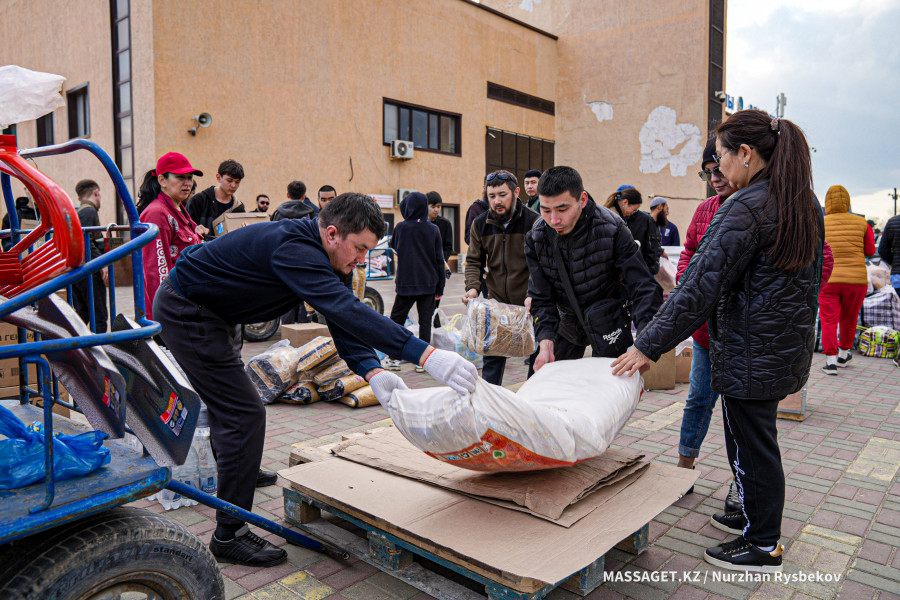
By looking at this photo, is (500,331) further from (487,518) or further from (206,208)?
(206,208)

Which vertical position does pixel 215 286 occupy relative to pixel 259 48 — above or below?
below

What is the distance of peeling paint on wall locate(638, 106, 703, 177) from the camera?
23.6 meters

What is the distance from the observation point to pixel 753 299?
2.54 m

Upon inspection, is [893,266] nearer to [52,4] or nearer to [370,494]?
[370,494]

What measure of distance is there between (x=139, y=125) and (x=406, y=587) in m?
14.0

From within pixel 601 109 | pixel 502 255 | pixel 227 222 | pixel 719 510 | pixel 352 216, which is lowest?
pixel 719 510

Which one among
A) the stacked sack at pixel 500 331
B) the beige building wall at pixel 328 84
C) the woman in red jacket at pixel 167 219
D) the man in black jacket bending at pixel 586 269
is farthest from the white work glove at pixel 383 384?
the beige building wall at pixel 328 84

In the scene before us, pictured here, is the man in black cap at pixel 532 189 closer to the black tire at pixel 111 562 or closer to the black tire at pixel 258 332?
the black tire at pixel 258 332

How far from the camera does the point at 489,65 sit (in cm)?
2245

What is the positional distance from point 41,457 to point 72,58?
17734 mm

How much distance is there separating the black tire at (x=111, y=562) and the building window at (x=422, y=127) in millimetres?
17998

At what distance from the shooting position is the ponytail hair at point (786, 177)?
2.43 meters

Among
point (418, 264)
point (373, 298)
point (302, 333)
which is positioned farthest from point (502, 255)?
point (373, 298)

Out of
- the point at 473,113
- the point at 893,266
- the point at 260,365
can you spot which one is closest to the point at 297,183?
the point at 260,365
